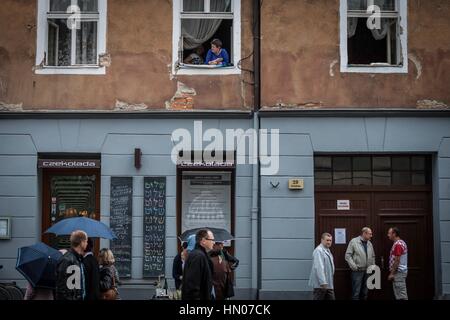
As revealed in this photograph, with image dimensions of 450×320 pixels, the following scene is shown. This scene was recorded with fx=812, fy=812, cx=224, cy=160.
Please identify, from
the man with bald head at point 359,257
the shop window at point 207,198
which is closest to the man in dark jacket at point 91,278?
the shop window at point 207,198

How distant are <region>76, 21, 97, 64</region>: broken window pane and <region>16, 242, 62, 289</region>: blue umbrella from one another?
548cm

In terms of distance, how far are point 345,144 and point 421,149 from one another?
1414 mm

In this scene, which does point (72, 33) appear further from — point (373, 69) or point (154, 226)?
point (373, 69)

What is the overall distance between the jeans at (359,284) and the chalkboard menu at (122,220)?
13.4 ft

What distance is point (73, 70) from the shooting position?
49.2 ft

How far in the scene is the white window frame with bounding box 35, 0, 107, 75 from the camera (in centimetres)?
1498

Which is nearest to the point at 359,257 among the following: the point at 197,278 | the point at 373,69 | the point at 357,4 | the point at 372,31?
the point at 373,69

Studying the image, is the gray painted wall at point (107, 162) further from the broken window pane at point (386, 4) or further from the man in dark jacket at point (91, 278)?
the man in dark jacket at point (91, 278)

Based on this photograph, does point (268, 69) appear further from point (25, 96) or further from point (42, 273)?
point (42, 273)

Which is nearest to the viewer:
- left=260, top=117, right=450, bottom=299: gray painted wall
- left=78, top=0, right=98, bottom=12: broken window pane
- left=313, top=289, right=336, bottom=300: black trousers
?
left=313, top=289, right=336, bottom=300: black trousers

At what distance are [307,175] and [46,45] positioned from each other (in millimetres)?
5416

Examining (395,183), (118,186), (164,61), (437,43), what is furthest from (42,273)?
(437,43)

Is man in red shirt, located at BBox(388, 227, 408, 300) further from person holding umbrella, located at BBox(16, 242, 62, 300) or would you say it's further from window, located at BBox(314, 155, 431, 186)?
person holding umbrella, located at BBox(16, 242, 62, 300)

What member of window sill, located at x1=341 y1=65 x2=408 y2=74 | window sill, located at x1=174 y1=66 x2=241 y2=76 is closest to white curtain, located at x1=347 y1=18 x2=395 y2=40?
window sill, located at x1=341 y1=65 x2=408 y2=74
